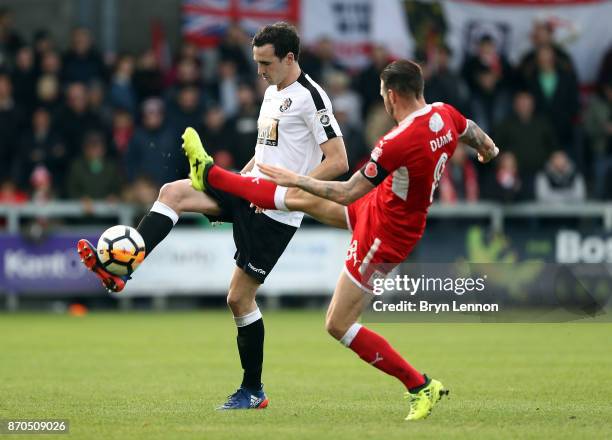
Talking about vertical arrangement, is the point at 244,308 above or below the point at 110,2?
below

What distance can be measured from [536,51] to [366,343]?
12764mm

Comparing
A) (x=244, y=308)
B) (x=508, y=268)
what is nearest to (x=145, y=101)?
(x=508, y=268)

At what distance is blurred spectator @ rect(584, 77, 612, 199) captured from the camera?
19.8 m

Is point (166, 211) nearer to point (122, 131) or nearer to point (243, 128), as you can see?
point (243, 128)

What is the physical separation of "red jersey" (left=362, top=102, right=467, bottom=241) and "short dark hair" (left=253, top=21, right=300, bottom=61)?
1.08m

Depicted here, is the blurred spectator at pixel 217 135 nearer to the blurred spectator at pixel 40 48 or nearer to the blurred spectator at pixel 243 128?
the blurred spectator at pixel 243 128

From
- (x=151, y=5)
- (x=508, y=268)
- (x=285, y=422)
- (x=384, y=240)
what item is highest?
(x=151, y=5)

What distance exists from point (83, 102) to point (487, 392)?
424 inches

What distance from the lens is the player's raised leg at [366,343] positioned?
8273mm

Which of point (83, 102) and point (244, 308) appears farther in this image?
point (83, 102)

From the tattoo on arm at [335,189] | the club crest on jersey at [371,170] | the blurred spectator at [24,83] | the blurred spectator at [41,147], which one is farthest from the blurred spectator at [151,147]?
the club crest on jersey at [371,170]

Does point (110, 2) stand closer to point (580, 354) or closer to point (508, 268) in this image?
point (508, 268)

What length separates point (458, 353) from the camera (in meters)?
13.1

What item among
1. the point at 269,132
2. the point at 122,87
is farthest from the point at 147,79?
the point at 269,132
